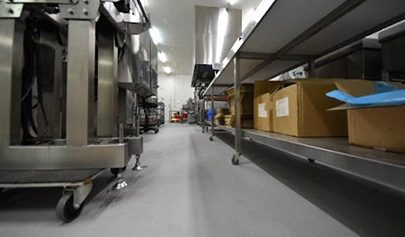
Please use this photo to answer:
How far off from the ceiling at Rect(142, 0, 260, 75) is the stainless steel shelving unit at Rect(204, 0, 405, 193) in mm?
3710

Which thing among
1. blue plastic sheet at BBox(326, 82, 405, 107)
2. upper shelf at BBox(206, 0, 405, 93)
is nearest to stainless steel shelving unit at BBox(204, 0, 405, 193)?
upper shelf at BBox(206, 0, 405, 93)

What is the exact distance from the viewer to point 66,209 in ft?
2.27

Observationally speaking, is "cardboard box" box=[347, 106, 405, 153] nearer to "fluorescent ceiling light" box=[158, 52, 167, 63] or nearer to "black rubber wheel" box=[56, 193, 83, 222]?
"black rubber wheel" box=[56, 193, 83, 222]

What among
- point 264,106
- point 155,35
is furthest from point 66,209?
point 155,35

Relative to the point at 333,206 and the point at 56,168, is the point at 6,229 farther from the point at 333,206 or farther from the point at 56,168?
the point at 333,206

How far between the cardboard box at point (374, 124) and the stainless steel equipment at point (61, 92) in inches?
36.2

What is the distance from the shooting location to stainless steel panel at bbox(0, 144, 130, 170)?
2.71ft

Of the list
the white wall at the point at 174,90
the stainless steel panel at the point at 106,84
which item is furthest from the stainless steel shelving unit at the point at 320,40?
the white wall at the point at 174,90

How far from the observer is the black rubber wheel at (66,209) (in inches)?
26.7

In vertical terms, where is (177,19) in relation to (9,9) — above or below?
above

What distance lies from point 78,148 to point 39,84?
554 millimetres

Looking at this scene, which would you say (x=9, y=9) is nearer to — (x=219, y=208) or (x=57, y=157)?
(x=57, y=157)

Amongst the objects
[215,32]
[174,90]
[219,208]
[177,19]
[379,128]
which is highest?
[177,19]

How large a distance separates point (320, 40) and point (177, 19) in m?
4.78
